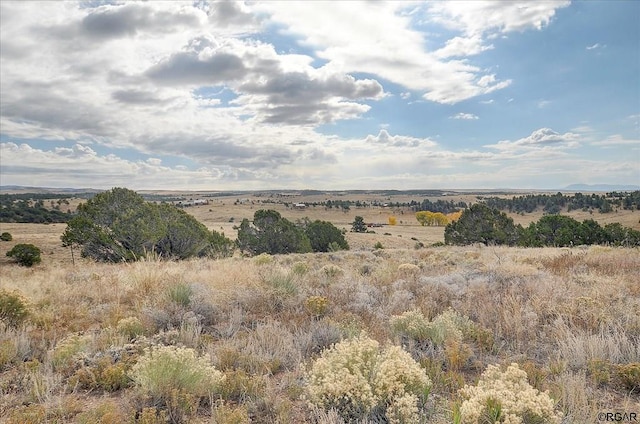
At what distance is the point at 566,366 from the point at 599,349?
0.62m

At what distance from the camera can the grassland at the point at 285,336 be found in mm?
3865

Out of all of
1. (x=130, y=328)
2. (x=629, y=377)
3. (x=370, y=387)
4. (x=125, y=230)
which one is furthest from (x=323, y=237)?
(x=370, y=387)

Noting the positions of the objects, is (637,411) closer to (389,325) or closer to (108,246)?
(389,325)

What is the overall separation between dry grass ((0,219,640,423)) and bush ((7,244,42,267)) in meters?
32.6

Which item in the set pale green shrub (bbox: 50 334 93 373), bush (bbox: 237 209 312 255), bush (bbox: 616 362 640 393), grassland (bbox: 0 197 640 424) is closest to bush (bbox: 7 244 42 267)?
bush (bbox: 237 209 312 255)

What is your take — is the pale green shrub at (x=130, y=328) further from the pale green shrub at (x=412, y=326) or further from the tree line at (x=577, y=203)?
the tree line at (x=577, y=203)

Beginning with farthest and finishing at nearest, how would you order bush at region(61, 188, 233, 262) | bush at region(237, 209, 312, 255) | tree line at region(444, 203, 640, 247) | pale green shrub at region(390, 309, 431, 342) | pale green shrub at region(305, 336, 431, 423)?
bush at region(237, 209, 312, 255) < tree line at region(444, 203, 640, 247) < bush at region(61, 188, 233, 262) < pale green shrub at region(390, 309, 431, 342) < pale green shrub at region(305, 336, 431, 423)

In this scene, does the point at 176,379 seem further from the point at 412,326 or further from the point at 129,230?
the point at 129,230

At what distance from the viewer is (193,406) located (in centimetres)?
379

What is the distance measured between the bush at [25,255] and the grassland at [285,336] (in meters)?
33.0

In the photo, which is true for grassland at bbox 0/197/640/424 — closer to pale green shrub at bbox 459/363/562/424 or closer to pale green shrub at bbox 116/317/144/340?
pale green shrub at bbox 116/317/144/340

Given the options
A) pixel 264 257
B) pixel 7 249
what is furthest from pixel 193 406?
pixel 7 249

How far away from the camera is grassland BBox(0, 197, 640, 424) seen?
3.87 metres

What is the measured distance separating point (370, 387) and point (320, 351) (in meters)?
1.96
